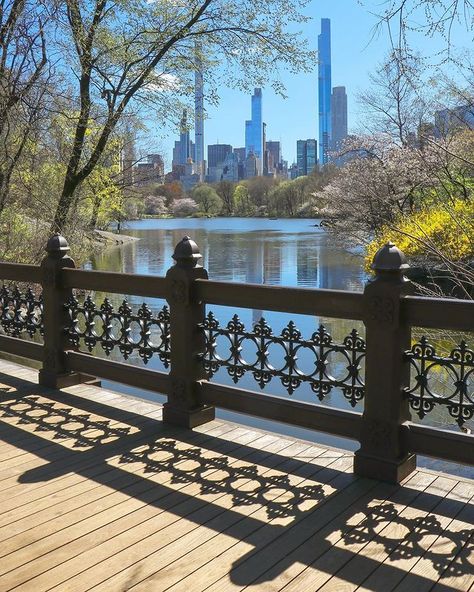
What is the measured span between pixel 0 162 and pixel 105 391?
636 centimetres

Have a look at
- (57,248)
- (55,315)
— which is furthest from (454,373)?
(57,248)

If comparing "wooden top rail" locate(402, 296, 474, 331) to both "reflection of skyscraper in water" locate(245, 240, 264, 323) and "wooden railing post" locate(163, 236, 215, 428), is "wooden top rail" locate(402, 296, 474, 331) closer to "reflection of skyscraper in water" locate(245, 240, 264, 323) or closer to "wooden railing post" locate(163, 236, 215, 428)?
"wooden railing post" locate(163, 236, 215, 428)

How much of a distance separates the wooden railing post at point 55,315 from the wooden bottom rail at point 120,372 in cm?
10

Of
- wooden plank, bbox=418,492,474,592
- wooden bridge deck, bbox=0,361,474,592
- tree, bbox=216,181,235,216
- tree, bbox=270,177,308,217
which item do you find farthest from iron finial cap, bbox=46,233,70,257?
tree, bbox=216,181,235,216

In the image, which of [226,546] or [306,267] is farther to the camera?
[306,267]

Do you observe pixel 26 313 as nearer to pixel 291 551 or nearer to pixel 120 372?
pixel 120 372


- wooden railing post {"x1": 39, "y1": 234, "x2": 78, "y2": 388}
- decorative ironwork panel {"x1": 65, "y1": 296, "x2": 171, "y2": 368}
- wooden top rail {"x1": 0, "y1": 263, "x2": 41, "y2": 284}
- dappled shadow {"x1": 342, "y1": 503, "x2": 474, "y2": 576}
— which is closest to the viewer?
dappled shadow {"x1": 342, "y1": 503, "x2": 474, "y2": 576}

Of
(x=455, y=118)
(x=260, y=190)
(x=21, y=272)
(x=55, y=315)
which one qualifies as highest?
(x=260, y=190)

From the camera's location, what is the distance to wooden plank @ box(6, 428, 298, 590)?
108 inches

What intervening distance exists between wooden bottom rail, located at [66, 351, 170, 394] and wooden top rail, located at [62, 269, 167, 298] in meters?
0.61

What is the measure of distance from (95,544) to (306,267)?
25.4 meters

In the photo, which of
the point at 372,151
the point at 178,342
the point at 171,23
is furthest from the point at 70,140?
the point at 372,151

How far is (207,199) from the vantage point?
11381 cm

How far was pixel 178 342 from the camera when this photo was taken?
4727mm
